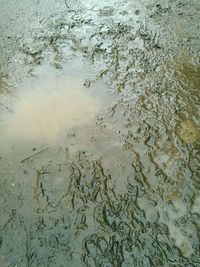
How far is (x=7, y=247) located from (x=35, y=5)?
3185 mm

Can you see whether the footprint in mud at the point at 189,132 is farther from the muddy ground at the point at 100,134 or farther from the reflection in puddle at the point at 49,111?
the reflection in puddle at the point at 49,111

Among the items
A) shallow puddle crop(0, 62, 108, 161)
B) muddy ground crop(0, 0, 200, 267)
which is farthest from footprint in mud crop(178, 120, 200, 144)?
shallow puddle crop(0, 62, 108, 161)

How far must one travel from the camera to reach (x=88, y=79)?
3.45m

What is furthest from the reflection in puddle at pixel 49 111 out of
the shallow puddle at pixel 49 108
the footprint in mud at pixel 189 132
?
the footprint in mud at pixel 189 132

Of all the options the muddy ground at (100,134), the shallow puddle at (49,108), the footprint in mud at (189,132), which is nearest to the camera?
the muddy ground at (100,134)

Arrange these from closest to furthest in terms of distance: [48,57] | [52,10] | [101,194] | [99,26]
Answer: [101,194], [48,57], [99,26], [52,10]

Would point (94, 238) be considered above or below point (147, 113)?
below

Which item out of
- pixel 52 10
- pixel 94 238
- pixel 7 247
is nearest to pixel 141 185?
pixel 94 238

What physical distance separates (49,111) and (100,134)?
56cm

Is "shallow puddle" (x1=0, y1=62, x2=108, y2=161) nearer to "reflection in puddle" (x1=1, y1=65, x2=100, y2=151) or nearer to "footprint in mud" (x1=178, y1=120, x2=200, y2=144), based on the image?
"reflection in puddle" (x1=1, y1=65, x2=100, y2=151)

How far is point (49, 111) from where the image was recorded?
3215 mm

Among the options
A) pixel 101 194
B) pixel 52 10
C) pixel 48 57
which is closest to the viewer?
pixel 101 194

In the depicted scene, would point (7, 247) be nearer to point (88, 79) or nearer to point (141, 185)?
point (141, 185)

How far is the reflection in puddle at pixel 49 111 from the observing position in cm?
302
